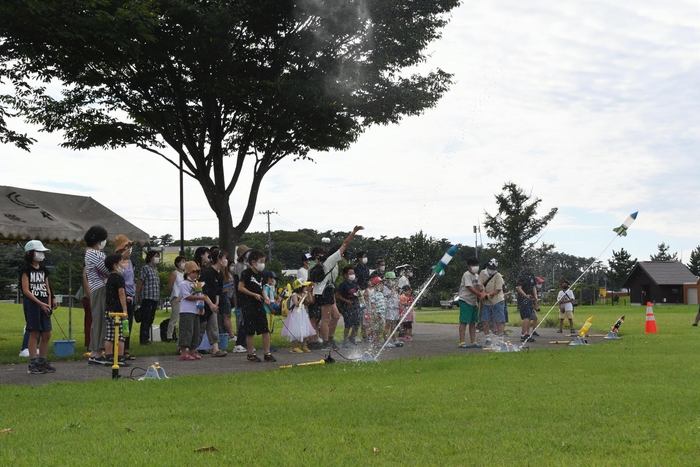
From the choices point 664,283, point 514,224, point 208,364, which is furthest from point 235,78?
point 664,283

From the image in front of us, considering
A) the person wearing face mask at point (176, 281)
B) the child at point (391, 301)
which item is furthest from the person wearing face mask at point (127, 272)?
the child at point (391, 301)

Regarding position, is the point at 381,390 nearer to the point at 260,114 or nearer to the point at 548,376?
the point at 548,376

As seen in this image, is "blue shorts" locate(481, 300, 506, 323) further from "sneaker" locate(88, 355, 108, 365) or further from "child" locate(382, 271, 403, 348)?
"sneaker" locate(88, 355, 108, 365)

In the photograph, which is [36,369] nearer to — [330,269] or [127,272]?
[127,272]

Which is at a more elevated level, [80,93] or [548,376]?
[80,93]

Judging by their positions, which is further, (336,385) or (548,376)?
(548,376)

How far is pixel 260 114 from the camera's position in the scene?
63.1ft

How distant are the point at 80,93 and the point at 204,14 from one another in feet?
15.6

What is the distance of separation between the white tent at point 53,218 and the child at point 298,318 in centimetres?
445

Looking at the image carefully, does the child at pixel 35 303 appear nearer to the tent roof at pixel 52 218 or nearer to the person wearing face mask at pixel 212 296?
the person wearing face mask at pixel 212 296

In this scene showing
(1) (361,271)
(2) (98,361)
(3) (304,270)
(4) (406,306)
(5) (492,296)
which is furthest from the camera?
(4) (406,306)

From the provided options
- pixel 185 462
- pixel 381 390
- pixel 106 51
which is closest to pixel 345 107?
pixel 106 51

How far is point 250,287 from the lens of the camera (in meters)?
12.7

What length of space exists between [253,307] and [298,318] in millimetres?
2180
